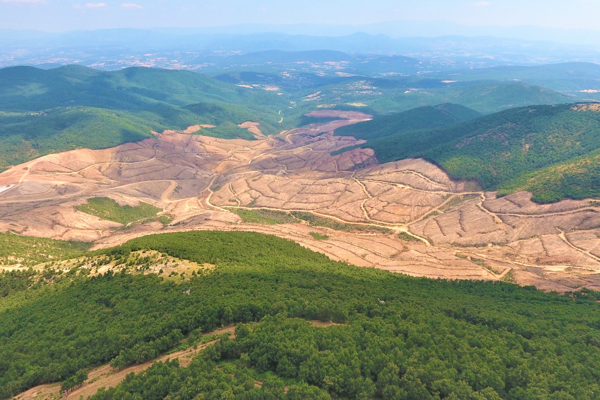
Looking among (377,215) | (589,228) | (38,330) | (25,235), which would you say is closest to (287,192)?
(377,215)

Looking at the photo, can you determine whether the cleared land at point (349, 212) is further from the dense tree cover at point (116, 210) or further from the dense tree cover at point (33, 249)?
the dense tree cover at point (33, 249)

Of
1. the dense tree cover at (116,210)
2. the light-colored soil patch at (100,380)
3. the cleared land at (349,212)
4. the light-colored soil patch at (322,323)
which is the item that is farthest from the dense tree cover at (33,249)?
the light-colored soil patch at (322,323)

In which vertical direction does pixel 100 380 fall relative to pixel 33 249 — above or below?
above

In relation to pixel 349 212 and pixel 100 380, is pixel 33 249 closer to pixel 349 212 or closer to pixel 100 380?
pixel 100 380

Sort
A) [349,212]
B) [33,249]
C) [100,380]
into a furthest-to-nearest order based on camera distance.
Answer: [349,212], [33,249], [100,380]

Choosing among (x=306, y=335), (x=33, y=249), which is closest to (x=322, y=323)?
(x=306, y=335)
